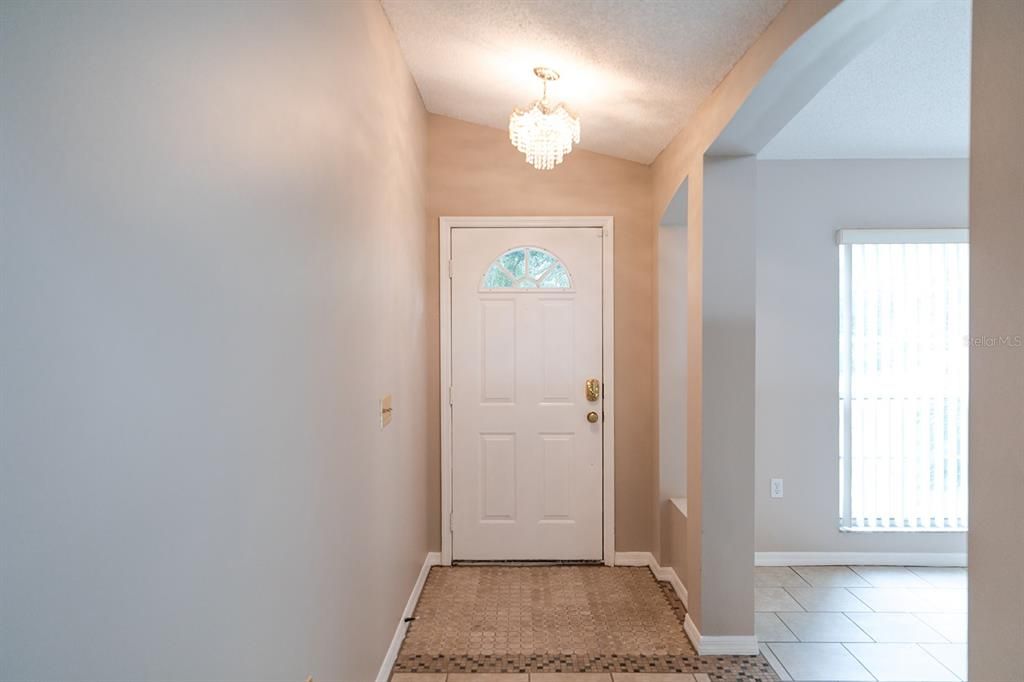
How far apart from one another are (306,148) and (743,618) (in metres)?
2.67

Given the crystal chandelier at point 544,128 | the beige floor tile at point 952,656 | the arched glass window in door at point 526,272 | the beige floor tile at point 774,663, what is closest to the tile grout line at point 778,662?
the beige floor tile at point 774,663

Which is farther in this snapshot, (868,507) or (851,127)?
(868,507)

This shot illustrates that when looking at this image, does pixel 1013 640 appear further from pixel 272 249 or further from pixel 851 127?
pixel 851 127

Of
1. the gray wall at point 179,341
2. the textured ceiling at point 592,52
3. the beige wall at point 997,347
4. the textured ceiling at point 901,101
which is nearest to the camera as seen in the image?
the gray wall at point 179,341

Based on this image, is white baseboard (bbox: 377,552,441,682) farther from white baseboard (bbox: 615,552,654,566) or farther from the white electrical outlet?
white baseboard (bbox: 615,552,654,566)

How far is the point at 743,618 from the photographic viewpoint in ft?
9.43

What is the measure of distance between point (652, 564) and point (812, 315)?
1877mm

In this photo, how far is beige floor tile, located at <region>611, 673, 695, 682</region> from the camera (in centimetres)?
264

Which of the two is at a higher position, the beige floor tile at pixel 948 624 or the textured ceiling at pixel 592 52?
the textured ceiling at pixel 592 52

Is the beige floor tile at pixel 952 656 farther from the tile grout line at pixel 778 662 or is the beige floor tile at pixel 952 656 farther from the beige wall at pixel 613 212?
the beige wall at pixel 613 212

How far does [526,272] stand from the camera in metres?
4.04

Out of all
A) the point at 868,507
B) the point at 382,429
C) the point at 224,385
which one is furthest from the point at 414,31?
the point at 868,507

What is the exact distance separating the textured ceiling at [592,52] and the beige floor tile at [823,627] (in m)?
2.61

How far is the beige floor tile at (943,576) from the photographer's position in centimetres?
375
